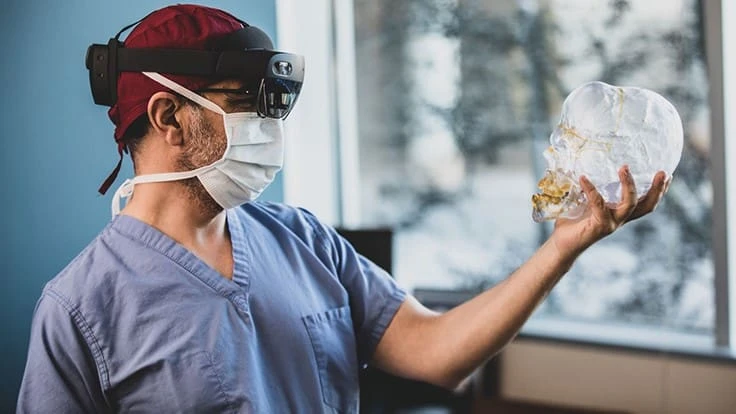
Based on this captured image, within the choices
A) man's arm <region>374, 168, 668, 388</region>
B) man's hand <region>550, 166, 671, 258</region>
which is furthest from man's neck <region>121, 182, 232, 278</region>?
man's hand <region>550, 166, 671, 258</region>

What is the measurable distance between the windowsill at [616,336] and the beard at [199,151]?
66.6 inches

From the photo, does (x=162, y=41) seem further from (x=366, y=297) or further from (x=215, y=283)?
(x=366, y=297)

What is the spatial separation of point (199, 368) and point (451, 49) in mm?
2307

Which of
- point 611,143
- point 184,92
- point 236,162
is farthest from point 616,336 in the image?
point 184,92

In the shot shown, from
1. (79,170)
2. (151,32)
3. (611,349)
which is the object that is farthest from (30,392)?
(611,349)

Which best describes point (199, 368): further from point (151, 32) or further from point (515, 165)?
point (515, 165)

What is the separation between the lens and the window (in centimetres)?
274

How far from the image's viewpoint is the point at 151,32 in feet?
3.86

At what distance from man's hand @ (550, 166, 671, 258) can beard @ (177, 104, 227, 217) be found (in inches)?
21.1

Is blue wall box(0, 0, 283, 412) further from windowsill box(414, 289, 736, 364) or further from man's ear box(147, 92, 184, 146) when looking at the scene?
windowsill box(414, 289, 736, 364)

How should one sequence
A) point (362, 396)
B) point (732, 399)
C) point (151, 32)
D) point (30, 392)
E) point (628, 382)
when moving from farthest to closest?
1. point (628, 382)
2. point (732, 399)
3. point (362, 396)
4. point (151, 32)
5. point (30, 392)

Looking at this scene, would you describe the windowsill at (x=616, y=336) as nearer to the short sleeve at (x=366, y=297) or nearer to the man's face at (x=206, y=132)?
the short sleeve at (x=366, y=297)

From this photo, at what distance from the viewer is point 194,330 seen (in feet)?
3.68

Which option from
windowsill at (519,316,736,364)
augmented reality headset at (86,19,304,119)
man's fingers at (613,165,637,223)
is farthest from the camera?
windowsill at (519,316,736,364)
